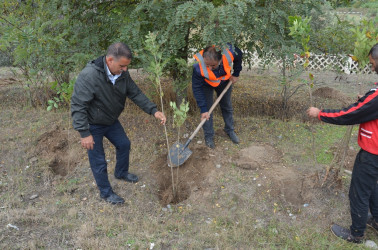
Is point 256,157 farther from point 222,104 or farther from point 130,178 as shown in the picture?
point 130,178

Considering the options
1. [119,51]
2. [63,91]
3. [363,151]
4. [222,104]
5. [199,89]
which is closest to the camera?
[363,151]

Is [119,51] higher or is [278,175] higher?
[119,51]

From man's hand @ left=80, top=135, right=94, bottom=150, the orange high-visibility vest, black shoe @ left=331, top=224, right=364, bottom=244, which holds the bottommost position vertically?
black shoe @ left=331, top=224, right=364, bottom=244

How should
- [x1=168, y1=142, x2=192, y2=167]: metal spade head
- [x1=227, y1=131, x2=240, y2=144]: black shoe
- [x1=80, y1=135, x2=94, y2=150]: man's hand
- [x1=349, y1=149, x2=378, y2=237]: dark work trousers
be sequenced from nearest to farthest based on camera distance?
[x1=349, y1=149, x2=378, y2=237]: dark work trousers, [x1=80, y1=135, x2=94, y2=150]: man's hand, [x1=168, y1=142, x2=192, y2=167]: metal spade head, [x1=227, y1=131, x2=240, y2=144]: black shoe

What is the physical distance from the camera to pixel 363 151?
8.65 feet

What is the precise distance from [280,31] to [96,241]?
10.8 ft

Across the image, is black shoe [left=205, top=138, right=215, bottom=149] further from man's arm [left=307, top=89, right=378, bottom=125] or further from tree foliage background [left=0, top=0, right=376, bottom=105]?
man's arm [left=307, top=89, right=378, bottom=125]

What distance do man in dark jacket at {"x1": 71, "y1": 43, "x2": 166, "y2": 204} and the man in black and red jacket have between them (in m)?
1.87

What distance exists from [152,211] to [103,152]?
0.91 m

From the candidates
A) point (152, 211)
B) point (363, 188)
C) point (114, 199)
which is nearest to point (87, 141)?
point (114, 199)

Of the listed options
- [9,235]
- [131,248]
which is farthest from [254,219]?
A: [9,235]

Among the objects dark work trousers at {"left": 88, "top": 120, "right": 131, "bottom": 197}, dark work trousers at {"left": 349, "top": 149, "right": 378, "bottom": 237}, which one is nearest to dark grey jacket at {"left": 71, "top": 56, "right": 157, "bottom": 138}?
dark work trousers at {"left": 88, "top": 120, "right": 131, "bottom": 197}

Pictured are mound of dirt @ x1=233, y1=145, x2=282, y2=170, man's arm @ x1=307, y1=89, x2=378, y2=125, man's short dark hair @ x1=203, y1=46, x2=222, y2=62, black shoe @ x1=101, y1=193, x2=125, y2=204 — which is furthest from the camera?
mound of dirt @ x1=233, y1=145, x2=282, y2=170

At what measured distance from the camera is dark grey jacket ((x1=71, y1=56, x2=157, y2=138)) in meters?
2.93
